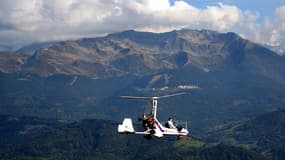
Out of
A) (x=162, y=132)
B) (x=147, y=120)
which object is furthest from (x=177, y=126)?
(x=147, y=120)

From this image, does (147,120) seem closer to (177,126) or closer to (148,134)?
(148,134)

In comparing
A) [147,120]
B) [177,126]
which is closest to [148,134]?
[147,120]

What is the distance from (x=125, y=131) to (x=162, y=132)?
11488 mm

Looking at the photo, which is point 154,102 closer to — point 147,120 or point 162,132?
point 147,120

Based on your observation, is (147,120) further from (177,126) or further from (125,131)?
(177,126)

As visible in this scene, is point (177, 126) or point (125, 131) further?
point (177, 126)

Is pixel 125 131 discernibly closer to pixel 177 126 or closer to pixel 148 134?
pixel 148 134

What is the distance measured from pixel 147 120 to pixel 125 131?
6330 mm

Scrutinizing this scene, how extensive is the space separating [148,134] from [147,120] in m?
4.11

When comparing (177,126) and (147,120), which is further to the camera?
(177,126)

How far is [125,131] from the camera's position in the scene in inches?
4963

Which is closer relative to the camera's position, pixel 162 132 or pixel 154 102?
pixel 154 102

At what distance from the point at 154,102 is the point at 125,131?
12.0 meters

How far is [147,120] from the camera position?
406 ft
